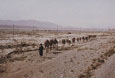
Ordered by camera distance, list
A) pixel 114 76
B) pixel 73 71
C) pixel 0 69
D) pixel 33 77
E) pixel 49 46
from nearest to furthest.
Result: pixel 114 76, pixel 33 77, pixel 73 71, pixel 0 69, pixel 49 46

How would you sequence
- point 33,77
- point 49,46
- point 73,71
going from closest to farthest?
1. point 33,77
2. point 73,71
3. point 49,46

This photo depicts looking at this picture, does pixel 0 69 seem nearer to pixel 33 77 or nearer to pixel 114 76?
pixel 33 77

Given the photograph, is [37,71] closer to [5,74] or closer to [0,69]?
[5,74]

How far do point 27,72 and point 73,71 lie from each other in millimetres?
4164

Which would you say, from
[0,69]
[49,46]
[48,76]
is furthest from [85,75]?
[49,46]

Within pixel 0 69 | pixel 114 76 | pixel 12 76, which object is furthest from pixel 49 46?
pixel 114 76

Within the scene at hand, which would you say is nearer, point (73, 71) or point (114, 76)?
point (114, 76)

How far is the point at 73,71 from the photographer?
16562 millimetres

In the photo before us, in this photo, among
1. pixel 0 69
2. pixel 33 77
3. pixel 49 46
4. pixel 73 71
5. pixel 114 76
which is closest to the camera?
pixel 114 76

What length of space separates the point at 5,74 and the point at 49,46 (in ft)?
59.8

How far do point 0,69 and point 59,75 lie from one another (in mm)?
6818

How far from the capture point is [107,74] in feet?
47.6

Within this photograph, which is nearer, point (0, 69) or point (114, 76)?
point (114, 76)

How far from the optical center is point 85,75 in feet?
48.1
